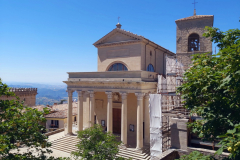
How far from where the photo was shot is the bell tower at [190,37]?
816 inches

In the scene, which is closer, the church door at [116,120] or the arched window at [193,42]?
the arched window at [193,42]

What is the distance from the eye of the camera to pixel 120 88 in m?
20.7

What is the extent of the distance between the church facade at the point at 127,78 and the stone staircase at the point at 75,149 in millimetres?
687

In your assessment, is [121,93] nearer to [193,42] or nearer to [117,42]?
[117,42]

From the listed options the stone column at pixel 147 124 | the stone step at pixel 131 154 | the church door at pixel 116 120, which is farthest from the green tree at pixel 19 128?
the church door at pixel 116 120

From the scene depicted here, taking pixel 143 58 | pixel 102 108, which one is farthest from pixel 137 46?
pixel 102 108

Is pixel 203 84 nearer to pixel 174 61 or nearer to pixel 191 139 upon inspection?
pixel 191 139

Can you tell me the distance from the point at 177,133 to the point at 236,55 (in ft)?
25.7

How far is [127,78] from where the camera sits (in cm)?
2039

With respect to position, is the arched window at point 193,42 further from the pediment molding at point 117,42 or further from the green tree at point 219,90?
the green tree at point 219,90

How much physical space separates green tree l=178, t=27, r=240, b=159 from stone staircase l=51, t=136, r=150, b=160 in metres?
11.1

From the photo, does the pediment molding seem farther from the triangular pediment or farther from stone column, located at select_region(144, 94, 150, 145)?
stone column, located at select_region(144, 94, 150, 145)

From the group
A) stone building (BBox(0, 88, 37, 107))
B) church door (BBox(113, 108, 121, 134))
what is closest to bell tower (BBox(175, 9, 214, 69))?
church door (BBox(113, 108, 121, 134))

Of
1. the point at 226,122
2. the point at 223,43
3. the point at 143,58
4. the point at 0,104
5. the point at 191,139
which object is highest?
the point at 143,58
